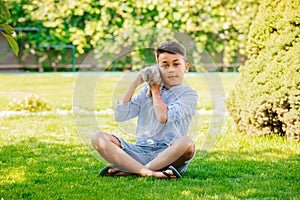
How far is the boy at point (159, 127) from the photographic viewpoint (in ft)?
11.4

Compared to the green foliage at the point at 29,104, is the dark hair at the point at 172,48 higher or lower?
higher

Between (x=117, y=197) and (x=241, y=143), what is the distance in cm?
211

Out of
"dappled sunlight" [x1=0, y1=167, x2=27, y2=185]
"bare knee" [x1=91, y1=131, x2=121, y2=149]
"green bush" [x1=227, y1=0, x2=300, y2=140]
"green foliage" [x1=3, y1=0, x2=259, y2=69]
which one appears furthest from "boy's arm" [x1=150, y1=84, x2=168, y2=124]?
"green foliage" [x1=3, y1=0, x2=259, y2=69]

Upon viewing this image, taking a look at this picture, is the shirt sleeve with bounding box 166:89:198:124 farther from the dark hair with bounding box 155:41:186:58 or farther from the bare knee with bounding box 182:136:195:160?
the dark hair with bounding box 155:41:186:58

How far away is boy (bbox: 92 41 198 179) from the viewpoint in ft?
11.4

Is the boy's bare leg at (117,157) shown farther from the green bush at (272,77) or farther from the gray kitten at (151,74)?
the green bush at (272,77)

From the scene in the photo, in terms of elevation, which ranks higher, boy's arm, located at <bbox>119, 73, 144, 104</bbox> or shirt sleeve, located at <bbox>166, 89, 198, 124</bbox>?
boy's arm, located at <bbox>119, 73, 144, 104</bbox>

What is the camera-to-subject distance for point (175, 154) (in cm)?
352

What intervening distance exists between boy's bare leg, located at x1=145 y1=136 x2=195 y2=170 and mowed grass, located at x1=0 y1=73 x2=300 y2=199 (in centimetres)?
13

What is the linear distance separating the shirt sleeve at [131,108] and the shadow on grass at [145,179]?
1.28ft

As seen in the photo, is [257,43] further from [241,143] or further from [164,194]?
[164,194]

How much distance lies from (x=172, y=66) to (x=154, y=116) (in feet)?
1.09

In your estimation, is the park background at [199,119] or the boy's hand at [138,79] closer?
the park background at [199,119]

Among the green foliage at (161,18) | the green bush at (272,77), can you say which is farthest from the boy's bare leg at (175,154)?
the green foliage at (161,18)
